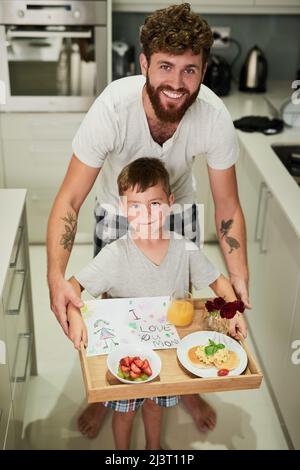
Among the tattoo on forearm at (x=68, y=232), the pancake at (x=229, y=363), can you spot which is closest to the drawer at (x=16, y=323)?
the tattoo on forearm at (x=68, y=232)

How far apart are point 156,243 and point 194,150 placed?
252 mm

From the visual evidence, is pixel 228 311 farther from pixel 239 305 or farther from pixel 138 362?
pixel 138 362

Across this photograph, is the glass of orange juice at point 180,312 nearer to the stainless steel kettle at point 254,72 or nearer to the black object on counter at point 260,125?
the black object on counter at point 260,125

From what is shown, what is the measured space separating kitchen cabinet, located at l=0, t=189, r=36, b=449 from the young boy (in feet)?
0.72

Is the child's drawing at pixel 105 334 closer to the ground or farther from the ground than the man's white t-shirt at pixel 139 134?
closer to the ground

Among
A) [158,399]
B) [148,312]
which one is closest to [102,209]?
[148,312]

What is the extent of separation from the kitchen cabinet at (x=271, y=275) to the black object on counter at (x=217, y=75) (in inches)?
19.4

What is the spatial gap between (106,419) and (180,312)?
2.35ft

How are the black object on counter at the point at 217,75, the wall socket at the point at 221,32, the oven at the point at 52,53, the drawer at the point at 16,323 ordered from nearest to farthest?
the drawer at the point at 16,323 → the oven at the point at 52,53 → the black object on counter at the point at 217,75 → the wall socket at the point at 221,32

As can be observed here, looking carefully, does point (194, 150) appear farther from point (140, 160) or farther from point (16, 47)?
point (16, 47)

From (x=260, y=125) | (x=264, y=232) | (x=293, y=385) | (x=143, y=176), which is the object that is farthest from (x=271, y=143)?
(x=143, y=176)

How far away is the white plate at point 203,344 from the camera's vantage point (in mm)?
1364

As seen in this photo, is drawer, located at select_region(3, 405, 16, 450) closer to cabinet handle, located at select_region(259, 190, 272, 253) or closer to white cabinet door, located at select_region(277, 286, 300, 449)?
white cabinet door, located at select_region(277, 286, 300, 449)
